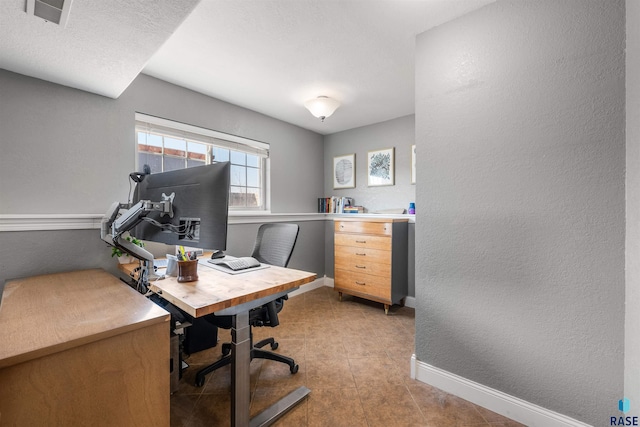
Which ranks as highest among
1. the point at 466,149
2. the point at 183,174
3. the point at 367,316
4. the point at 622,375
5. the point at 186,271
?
the point at 466,149

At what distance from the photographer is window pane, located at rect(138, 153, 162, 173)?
2.38m

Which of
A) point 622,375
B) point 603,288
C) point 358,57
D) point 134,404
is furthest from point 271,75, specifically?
point 622,375

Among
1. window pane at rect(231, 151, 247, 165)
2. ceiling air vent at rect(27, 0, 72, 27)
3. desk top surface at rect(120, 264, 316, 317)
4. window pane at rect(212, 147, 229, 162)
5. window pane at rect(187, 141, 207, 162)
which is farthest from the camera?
window pane at rect(231, 151, 247, 165)

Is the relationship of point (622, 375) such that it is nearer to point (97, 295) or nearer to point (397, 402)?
point (397, 402)

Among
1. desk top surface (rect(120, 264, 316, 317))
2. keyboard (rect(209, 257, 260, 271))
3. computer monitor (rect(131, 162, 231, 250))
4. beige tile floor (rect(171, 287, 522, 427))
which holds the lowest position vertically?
beige tile floor (rect(171, 287, 522, 427))

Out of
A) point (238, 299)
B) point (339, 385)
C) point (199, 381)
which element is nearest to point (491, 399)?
point (339, 385)

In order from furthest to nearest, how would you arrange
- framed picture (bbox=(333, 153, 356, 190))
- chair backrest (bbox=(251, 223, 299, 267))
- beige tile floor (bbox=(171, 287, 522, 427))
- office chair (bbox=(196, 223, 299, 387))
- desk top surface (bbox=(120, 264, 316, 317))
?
framed picture (bbox=(333, 153, 356, 190)) → chair backrest (bbox=(251, 223, 299, 267)) → office chair (bbox=(196, 223, 299, 387)) → beige tile floor (bbox=(171, 287, 522, 427)) → desk top surface (bbox=(120, 264, 316, 317))

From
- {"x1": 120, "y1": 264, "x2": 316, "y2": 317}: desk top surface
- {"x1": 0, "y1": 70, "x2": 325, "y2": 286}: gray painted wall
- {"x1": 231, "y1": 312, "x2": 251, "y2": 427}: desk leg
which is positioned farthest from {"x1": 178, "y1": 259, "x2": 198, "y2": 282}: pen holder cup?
{"x1": 0, "y1": 70, "x2": 325, "y2": 286}: gray painted wall

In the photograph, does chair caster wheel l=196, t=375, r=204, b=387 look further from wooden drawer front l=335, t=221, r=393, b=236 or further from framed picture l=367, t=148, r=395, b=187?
framed picture l=367, t=148, r=395, b=187

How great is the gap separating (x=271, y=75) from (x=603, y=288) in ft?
8.46

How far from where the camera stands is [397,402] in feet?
5.20

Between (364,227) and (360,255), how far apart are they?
0.34 metres

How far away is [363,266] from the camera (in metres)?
3.11

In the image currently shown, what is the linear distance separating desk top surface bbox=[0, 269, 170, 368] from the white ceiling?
130 cm
